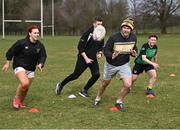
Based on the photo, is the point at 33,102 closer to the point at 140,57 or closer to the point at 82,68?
the point at 82,68

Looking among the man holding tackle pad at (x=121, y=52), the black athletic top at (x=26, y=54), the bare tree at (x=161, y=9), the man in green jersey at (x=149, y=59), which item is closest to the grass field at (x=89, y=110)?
the man in green jersey at (x=149, y=59)

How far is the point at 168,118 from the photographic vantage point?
829cm

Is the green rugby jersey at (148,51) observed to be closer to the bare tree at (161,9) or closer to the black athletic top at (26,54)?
the black athletic top at (26,54)

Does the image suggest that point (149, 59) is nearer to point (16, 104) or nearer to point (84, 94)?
point (84, 94)

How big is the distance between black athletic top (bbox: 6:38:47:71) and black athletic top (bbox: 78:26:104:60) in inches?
52.5

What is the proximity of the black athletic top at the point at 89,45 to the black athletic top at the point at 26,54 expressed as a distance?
1335mm

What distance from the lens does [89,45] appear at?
1038 centimetres

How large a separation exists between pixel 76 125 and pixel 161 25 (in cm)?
8104

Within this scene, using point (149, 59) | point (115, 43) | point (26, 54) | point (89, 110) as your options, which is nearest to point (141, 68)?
point (149, 59)

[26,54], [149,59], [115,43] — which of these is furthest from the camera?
[149,59]

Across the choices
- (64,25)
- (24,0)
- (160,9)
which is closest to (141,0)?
(160,9)

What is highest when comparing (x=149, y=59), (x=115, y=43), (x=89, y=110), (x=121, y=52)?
(x=115, y=43)

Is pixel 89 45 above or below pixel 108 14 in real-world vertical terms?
above

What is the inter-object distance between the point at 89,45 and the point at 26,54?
1867 millimetres
